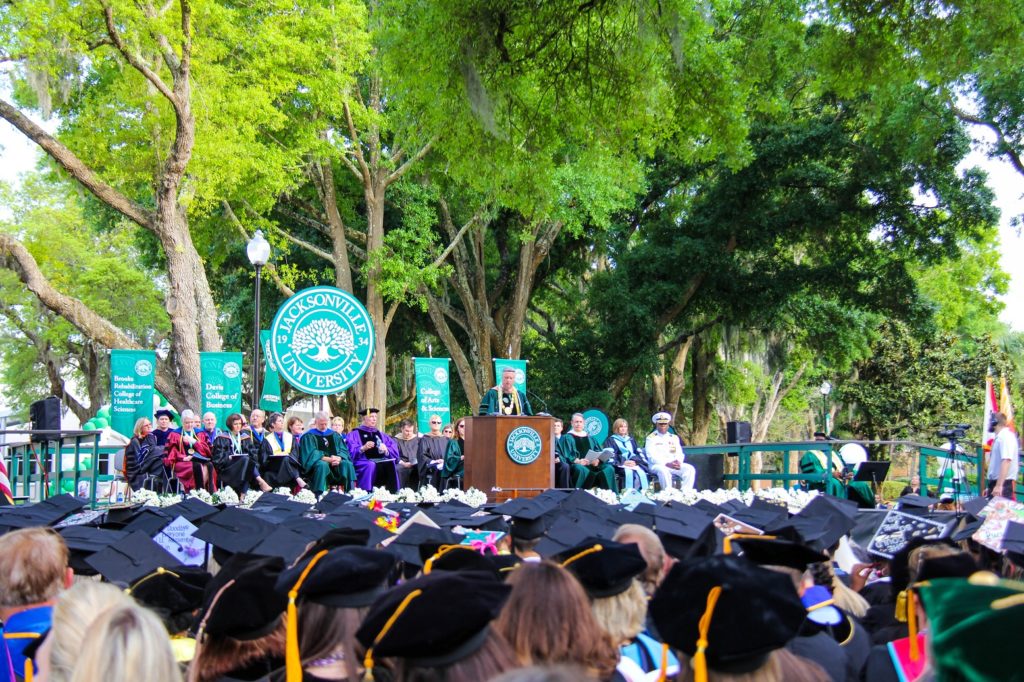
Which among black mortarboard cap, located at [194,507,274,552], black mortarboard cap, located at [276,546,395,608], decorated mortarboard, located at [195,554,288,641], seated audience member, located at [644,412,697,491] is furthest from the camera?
seated audience member, located at [644,412,697,491]

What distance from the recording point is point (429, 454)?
56.7ft

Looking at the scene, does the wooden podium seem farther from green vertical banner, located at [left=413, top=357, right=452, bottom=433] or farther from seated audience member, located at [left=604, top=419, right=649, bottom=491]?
green vertical banner, located at [left=413, top=357, right=452, bottom=433]

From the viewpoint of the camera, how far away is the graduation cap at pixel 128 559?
5.58 meters

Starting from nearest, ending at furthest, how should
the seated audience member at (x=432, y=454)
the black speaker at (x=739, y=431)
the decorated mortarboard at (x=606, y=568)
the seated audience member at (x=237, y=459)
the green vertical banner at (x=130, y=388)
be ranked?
the decorated mortarboard at (x=606, y=568) < the seated audience member at (x=237, y=459) < the seated audience member at (x=432, y=454) < the green vertical banner at (x=130, y=388) < the black speaker at (x=739, y=431)

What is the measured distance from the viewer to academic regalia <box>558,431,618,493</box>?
51.0 feet

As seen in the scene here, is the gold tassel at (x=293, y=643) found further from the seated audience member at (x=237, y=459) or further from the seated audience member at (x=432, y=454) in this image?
the seated audience member at (x=432, y=454)

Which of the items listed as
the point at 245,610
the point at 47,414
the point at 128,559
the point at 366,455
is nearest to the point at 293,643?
the point at 245,610

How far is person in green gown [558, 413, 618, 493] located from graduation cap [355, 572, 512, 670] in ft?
41.8

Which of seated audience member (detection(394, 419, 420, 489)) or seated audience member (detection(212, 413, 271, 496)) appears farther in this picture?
seated audience member (detection(394, 419, 420, 489))

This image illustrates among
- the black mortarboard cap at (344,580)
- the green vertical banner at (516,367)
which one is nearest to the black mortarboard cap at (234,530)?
the black mortarboard cap at (344,580)

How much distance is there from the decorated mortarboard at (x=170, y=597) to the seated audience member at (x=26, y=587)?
0.28 meters

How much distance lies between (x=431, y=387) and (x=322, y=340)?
32.7ft

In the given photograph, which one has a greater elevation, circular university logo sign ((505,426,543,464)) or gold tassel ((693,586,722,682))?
circular university logo sign ((505,426,543,464))

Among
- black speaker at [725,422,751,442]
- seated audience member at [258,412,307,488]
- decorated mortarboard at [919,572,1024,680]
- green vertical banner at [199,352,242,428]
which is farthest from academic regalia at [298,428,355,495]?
decorated mortarboard at [919,572,1024,680]
